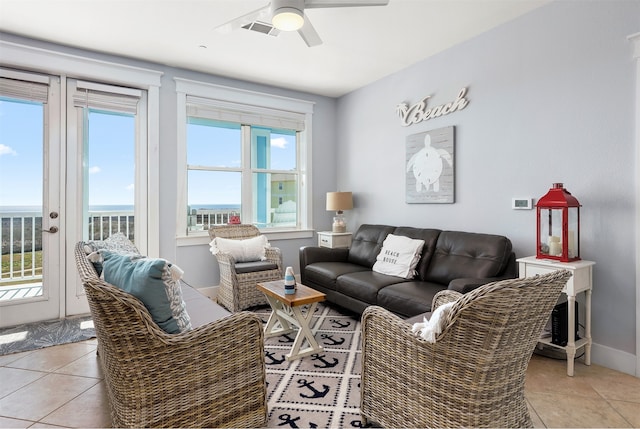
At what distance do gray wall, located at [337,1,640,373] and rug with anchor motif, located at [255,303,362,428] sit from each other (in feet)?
5.61

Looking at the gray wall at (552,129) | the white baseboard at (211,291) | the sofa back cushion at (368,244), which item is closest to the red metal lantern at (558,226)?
the gray wall at (552,129)

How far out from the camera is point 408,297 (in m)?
2.71

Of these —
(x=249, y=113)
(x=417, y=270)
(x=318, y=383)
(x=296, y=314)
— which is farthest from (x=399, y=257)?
(x=249, y=113)

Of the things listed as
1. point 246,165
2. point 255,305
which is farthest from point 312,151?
point 255,305

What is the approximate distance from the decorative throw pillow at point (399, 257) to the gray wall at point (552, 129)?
1.64ft

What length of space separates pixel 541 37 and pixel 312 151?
9.86ft

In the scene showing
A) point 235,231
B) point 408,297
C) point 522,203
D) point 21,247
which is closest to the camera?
point 408,297

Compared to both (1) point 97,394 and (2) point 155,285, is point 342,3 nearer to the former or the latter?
(2) point 155,285

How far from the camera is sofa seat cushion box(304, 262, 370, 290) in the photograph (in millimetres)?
3539

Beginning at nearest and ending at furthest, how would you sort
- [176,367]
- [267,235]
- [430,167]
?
[176,367] → [430,167] → [267,235]

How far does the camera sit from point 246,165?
4594 millimetres

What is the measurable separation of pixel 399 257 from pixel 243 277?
1650 mm

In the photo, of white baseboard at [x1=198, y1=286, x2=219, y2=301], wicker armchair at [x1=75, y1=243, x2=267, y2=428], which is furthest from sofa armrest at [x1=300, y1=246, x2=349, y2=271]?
wicker armchair at [x1=75, y1=243, x2=267, y2=428]

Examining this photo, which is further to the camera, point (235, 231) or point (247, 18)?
point (235, 231)
